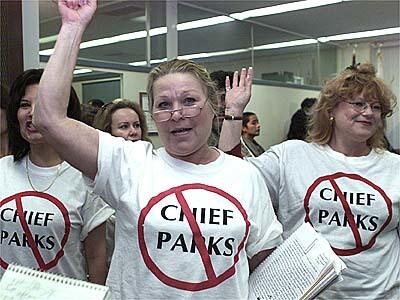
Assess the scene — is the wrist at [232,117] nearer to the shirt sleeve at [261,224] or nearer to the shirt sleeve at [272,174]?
the shirt sleeve at [272,174]

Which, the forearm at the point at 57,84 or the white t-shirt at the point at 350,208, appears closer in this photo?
the forearm at the point at 57,84

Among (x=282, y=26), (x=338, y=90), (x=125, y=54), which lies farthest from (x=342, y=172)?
(x=282, y=26)

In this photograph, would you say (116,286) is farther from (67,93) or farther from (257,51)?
(257,51)

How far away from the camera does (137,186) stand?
112cm

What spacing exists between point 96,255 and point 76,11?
2.22 feet

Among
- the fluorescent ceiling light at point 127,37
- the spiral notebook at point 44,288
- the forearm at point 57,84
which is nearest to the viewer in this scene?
the spiral notebook at point 44,288

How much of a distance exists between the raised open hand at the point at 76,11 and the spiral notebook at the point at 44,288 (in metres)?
0.50

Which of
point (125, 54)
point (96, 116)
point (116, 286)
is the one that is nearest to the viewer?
point (116, 286)

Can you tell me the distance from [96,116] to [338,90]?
0.97 metres

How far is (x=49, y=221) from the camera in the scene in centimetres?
136

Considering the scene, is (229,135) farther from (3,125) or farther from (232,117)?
(3,125)

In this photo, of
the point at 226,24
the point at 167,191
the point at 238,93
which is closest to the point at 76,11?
the point at 167,191

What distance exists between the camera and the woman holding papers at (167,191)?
1041 millimetres

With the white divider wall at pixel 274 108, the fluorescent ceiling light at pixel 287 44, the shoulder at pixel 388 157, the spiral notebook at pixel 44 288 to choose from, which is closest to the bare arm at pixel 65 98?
the spiral notebook at pixel 44 288
